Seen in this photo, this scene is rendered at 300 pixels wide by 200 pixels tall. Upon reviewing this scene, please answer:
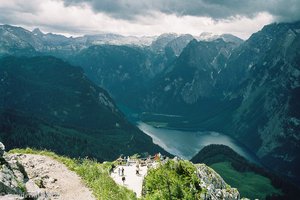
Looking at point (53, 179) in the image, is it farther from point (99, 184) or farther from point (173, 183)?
point (173, 183)

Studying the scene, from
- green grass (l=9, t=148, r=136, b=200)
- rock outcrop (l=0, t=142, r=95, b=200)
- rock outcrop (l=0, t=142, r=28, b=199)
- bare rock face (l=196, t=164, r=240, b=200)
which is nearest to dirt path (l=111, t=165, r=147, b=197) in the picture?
green grass (l=9, t=148, r=136, b=200)

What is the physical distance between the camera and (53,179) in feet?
217

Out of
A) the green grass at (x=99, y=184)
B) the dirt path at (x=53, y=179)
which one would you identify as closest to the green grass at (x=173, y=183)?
the green grass at (x=99, y=184)

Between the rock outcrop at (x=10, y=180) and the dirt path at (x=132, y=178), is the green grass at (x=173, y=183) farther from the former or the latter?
the rock outcrop at (x=10, y=180)

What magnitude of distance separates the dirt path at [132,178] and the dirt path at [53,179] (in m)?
12.7

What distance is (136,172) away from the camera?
93062 millimetres

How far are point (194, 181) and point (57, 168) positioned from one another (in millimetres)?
21390

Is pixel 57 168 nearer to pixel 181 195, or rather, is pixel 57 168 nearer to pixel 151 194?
pixel 151 194

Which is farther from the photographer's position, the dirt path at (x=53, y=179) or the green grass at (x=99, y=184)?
the green grass at (x=99, y=184)

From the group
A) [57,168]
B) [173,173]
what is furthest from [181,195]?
[57,168]

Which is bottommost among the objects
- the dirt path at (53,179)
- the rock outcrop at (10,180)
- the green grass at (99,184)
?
the green grass at (99,184)

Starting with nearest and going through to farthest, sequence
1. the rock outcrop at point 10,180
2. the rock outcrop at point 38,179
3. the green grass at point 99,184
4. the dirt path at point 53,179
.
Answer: the rock outcrop at point 10,180 → the rock outcrop at point 38,179 → the dirt path at point 53,179 → the green grass at point 99,184

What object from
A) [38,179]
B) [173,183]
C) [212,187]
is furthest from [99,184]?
[212,187]

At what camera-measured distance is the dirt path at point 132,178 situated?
80.2 meters
